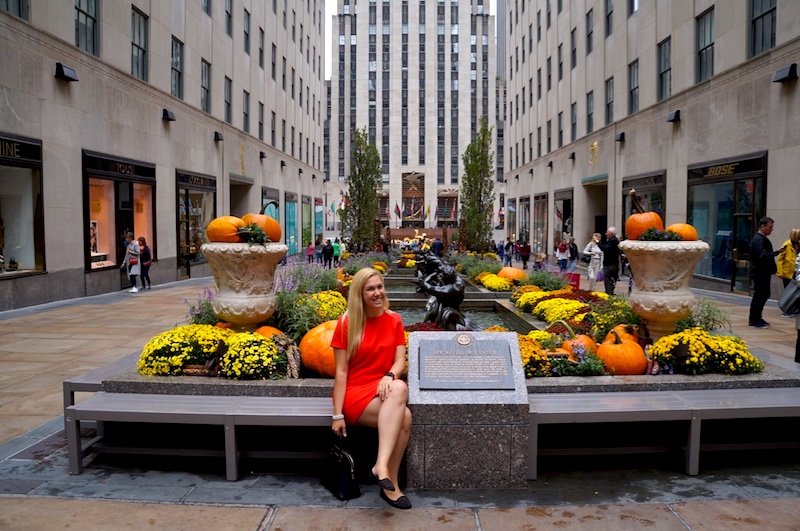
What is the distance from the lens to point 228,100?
31.2 metres

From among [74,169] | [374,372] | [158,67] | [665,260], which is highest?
[158,67]

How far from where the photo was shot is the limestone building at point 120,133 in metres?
15.6

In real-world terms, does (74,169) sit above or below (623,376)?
above

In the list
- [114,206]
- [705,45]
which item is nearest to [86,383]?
[114,206]

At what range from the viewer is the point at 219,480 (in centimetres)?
536

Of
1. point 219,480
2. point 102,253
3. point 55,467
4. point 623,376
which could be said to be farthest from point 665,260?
point 102,253

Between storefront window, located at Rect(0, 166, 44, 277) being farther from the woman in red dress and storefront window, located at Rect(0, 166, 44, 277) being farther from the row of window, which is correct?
the row of window

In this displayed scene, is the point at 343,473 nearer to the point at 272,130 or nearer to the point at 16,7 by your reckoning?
the point at 16,7

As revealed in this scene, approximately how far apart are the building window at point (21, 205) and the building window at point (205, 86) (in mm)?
12374

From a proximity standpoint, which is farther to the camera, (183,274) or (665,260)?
(183,274)

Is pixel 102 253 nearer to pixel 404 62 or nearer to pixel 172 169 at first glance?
pixel 172 169

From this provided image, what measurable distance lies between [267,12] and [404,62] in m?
64.1

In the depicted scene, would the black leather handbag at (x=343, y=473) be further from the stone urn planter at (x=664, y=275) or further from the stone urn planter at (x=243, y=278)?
the stone urn planter at (x=664, y=275)

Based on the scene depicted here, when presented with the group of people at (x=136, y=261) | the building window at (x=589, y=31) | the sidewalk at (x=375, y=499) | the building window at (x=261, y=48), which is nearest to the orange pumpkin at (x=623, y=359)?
the sidewalk at (x=375, y=499)
